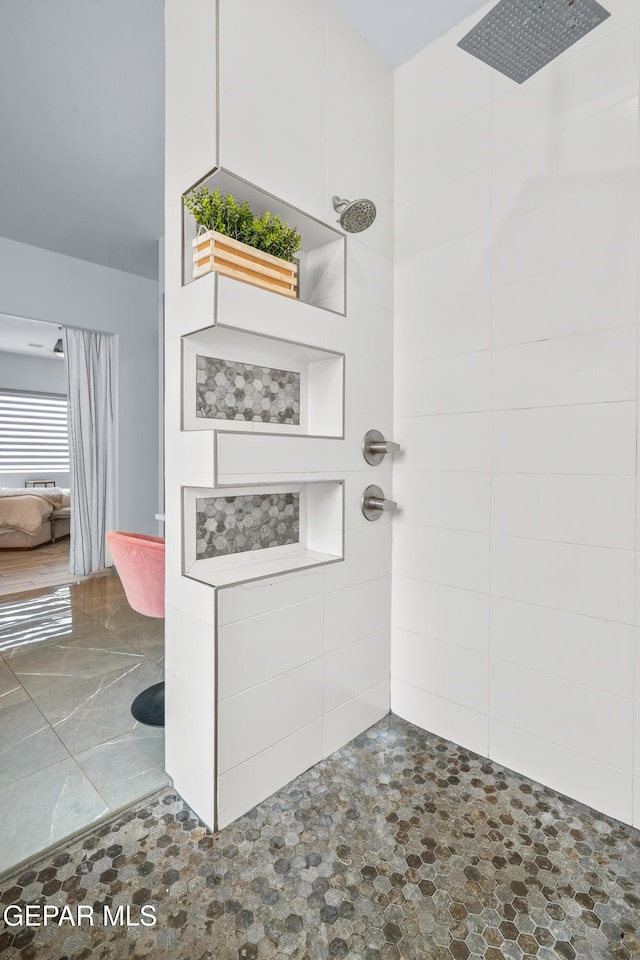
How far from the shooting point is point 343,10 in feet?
5.71

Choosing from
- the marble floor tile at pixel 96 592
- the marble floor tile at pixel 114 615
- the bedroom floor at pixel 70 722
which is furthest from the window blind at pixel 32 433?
the bedroom floor at pixel 70 722

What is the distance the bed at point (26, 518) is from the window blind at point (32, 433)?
4.18ft

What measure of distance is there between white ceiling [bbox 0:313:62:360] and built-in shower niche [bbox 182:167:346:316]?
4.31m

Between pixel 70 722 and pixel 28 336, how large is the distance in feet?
18.1

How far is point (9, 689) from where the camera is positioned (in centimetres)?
226

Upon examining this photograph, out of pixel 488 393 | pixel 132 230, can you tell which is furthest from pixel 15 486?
pixel 488 393

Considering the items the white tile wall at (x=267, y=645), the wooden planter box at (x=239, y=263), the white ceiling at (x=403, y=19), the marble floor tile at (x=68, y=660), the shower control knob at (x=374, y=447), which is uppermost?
the white ceiling at (x=403, y=19)

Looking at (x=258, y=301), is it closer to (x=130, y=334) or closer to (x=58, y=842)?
(x=58, y=842)

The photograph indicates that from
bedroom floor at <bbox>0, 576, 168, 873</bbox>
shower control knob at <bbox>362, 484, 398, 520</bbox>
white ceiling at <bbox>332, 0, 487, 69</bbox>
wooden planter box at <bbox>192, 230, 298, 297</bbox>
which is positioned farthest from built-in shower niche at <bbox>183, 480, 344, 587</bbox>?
white ceiling at <bbox>332, 0, 487, 69</bbox>

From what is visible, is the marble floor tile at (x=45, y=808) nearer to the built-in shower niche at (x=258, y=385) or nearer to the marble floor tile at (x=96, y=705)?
the marble floor tile at (x=96, y=705)

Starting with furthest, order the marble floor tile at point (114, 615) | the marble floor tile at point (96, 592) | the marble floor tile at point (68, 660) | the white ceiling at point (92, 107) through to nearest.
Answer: the marble floor tile at point (96, 592)
the marble floor tile at point (114, 615)
the marble floor tile at point (68, 660)
the white ceiling at point (92, 107)

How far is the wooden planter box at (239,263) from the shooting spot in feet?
4.57

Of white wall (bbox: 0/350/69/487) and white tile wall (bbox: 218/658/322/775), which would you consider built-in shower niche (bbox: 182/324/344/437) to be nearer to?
white tile wall (bbox: 218/658/322/775)

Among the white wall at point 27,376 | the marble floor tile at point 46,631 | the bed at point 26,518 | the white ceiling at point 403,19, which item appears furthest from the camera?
the white wall at point 27,376
